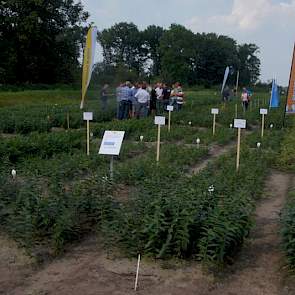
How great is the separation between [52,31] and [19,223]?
52574 millimetres

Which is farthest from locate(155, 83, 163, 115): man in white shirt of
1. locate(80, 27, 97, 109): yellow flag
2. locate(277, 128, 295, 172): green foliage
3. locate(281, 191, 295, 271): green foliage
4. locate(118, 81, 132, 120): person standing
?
locate(281, 191, 295, 271): green foliage

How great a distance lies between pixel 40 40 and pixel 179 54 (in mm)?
52066

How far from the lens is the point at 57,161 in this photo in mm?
11047

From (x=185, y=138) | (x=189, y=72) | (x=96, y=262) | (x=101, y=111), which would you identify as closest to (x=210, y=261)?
(x=96, y=262)

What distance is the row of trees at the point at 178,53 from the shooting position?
102250 mm

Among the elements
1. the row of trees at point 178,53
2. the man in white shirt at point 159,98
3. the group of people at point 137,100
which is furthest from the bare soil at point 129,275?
the row of trees at point 178,53

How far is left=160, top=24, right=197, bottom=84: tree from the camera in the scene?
99.5 m

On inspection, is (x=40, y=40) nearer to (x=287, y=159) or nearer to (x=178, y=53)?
(x=287, y=159)

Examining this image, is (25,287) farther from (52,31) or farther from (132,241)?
(52,31)

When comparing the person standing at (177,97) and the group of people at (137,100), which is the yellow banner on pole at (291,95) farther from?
the person standing at (177,97)

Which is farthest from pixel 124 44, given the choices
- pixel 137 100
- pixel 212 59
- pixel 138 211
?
pixel 138 211

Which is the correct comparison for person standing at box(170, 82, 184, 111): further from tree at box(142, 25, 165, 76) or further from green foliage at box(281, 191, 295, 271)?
tree at box(142, 25, 165, 76)

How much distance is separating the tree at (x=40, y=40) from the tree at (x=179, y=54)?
134ft

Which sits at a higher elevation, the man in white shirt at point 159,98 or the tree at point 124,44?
the tree at point 124,44
